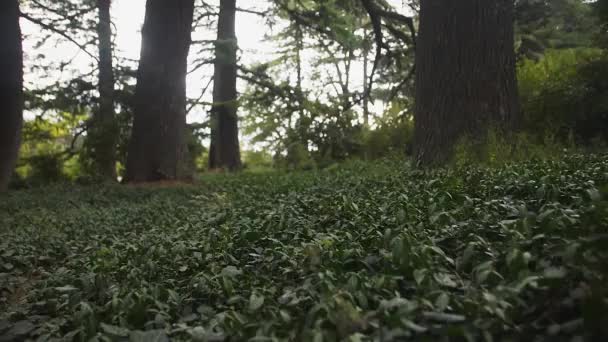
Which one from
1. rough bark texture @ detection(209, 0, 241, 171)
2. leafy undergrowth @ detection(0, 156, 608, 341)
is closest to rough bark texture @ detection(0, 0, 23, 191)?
leafy undergrowth @ detection(0, 156, 608, 341)

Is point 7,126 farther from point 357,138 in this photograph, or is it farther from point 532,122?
point 532,122

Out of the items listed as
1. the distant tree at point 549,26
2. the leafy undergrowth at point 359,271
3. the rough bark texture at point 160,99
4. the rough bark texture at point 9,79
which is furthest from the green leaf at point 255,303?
the distant tree at point 549,26

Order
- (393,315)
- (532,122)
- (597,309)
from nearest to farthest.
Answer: (597,309) < (393,315) < (532,122)

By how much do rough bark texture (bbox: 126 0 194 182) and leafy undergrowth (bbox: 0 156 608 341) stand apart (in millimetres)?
4620

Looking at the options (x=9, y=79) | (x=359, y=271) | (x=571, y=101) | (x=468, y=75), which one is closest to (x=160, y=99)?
(x=9, y=79)

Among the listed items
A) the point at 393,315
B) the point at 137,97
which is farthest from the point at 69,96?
the point at 393,315

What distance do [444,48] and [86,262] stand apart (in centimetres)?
441

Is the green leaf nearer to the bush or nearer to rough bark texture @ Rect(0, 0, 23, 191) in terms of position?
the bush

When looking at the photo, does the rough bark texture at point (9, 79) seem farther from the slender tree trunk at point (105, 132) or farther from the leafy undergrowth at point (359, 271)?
the leafy undergrowth at point (359, 271)

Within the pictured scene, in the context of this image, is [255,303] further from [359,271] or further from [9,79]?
[9,79]

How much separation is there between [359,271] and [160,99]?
7812mm

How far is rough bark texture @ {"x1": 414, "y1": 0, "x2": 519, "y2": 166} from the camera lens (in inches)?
219

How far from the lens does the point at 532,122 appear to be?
7.14 meters

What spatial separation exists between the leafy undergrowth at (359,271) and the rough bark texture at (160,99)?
4620mm
